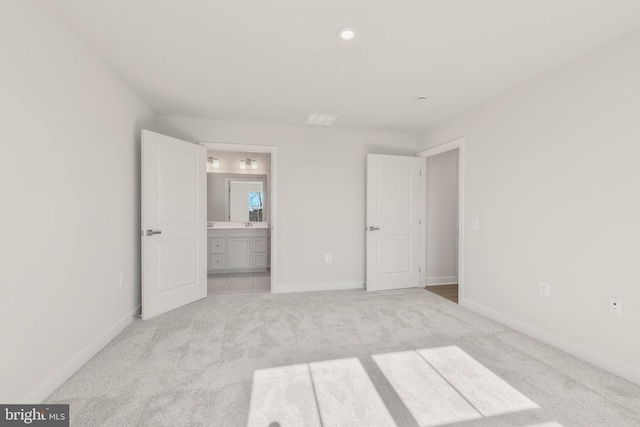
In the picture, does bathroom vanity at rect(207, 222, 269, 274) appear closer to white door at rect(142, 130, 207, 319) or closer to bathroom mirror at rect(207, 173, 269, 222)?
bathroom mirror at rect(207, 173, 269, 222)

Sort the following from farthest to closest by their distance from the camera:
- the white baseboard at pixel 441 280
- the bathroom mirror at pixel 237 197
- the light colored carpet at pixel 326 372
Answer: the bathroom mirror at pixel 237 197, the white baseboard at pixel 441 280, the light colored carpet at pixel 326 372

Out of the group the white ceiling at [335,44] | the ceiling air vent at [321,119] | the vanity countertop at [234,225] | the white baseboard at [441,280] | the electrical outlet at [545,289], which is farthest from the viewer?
the vanity countertop at [234,225]

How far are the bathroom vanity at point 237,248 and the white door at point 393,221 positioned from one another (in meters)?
2.33

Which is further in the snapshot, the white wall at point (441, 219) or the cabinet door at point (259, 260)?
the cabinet door at point (259, 260)

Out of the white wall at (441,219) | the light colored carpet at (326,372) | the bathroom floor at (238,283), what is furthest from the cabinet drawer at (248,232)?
the white wall at (441,219)

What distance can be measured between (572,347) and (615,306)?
49cm

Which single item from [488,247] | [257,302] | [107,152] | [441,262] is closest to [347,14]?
[107,152]

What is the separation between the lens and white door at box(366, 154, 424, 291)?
4.19 meters

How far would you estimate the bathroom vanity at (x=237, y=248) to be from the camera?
5.41 metres

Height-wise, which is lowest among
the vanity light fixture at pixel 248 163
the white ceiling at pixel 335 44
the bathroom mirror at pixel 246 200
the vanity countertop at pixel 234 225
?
the vanity countertop at pixel 234 225

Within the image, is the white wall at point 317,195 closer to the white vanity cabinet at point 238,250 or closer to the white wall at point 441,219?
the white wall at point 441,219

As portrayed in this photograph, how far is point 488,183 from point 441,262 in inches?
74.7

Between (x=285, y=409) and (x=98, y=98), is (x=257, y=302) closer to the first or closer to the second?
(x=285, y=409)

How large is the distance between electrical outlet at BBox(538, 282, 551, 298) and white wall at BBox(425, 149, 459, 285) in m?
2.04
